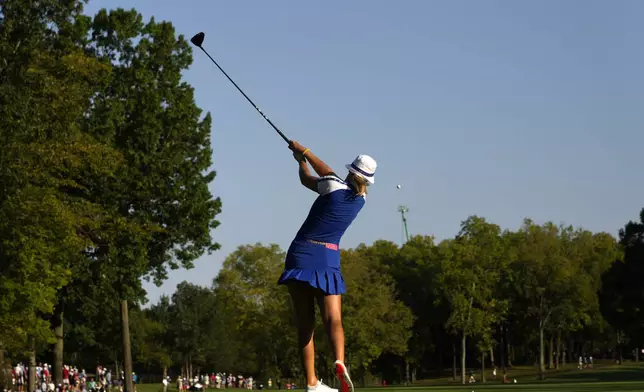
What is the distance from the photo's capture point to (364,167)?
10484 millimetres

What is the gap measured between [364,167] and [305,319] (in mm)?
1640

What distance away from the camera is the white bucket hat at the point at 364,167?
10.5m

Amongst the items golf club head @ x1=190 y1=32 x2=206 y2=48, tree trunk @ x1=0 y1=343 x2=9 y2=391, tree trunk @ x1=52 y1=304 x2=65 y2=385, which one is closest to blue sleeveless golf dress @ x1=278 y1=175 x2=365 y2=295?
golf club head @ x1=190 y1=32 x2=206 y2=48

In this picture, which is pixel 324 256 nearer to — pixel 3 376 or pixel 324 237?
pixel 324 237

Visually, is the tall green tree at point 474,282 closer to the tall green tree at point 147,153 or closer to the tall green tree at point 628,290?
the tall green tree at point 628,290

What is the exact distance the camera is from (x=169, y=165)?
5388 cm

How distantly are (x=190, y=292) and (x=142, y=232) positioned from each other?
96791 mm

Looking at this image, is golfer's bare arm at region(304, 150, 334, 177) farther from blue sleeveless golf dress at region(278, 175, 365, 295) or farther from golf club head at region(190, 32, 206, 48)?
golf club head at region(190, 32, 206, 48)

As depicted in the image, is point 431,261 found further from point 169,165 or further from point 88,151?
point 88,151

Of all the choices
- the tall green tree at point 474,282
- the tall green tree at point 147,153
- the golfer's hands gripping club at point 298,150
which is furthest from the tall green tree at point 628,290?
the golfer's hands gripping club at point 298,150

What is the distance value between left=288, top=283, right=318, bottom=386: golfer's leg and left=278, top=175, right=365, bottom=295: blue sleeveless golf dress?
177 millimetres

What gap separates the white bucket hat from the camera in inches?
413

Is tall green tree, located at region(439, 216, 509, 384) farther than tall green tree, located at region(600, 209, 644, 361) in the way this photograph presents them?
Yes

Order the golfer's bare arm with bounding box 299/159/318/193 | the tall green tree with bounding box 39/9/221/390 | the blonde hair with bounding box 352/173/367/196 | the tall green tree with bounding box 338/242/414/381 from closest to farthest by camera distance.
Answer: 1. the blonde hair with bounding box 352/173/367/196
2. the golfer's bare arm with bounding box 299/159/318/193
3. the tall green tree with bounding box 39/9/221/390
4. the tall green tree with bounding box 338/242/414/381
